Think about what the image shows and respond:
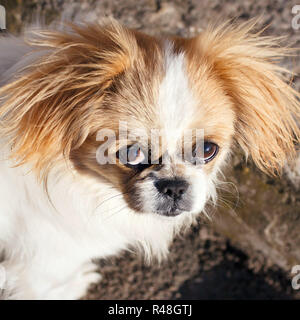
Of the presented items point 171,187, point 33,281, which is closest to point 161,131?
point 171,187

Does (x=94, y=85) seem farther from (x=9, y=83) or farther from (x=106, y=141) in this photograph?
(x=9, y=83)

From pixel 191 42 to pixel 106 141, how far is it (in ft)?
1.96

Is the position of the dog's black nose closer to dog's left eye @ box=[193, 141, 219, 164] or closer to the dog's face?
the dog's face

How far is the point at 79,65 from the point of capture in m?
1.46

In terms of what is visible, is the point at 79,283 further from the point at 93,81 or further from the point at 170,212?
the point at 93,81

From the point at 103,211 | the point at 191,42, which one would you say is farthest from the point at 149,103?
the point at 103,211

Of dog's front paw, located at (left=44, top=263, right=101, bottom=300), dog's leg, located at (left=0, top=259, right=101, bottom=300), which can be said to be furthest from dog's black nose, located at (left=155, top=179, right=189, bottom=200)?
dog's front paw, located at (left=44, top=263, right=101, bottom=300)

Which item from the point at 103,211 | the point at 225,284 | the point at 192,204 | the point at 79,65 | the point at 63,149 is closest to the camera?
the point at 79,65

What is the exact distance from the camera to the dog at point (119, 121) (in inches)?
59.1

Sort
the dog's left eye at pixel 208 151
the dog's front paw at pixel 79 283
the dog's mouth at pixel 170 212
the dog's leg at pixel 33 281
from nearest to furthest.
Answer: the dog's left eye at pixel 208 151 → the dog's mouth at pixel 170 212 → the dog's leg at pixel 33 281 → the dog's front paw at pixel 79 283

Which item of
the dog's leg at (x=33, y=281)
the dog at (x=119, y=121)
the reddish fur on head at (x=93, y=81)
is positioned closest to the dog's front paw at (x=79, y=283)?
the dog's leg at (x=33, y=281)

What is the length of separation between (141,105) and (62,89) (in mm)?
323

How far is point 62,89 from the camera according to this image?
151cm

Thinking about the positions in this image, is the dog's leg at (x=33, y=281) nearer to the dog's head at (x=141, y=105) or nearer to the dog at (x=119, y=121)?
the dog at (x=119, y=121)
